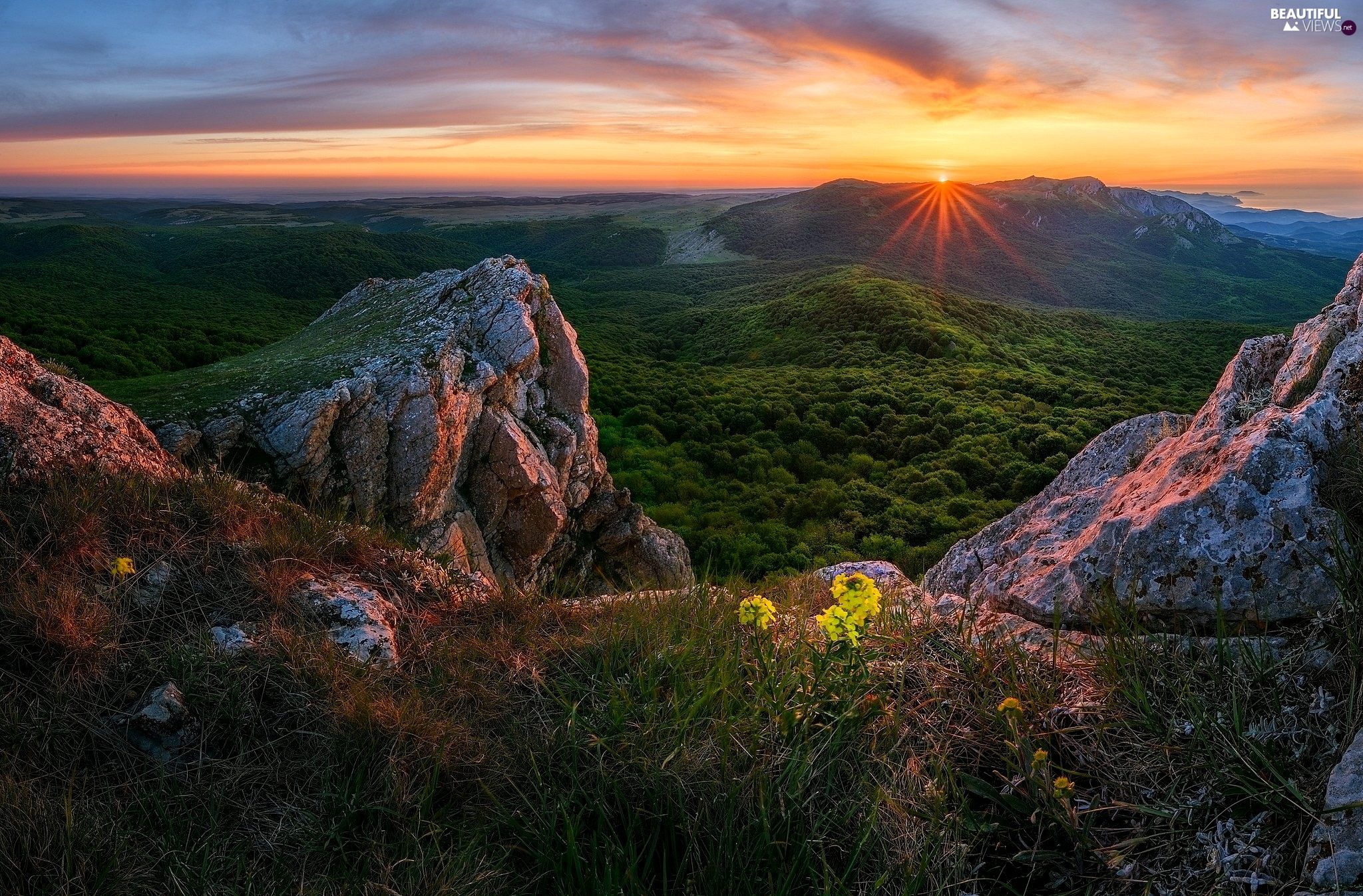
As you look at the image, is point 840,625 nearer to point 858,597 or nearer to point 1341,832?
point 858,597

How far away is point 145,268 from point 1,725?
182232mm

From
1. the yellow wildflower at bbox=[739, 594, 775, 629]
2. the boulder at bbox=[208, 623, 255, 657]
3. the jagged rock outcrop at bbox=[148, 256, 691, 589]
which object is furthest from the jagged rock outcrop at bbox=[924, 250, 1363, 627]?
the jagged rock outcrop at bbox=[148, 256, 691, 589]

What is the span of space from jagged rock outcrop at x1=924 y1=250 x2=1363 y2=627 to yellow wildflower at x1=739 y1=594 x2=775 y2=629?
1.47 metres

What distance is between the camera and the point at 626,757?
2.94 metres

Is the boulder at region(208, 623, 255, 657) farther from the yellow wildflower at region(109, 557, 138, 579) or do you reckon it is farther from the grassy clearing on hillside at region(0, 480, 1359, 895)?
the yellow wildflower at region(109, 557, 138, 579)

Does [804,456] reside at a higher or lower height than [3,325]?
lower

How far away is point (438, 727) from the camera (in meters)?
3.10

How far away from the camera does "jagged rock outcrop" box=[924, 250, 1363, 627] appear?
3.50m

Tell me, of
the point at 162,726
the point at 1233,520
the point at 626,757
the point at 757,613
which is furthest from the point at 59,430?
the point at 1233,520

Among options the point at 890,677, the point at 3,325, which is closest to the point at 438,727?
the point at 890,677

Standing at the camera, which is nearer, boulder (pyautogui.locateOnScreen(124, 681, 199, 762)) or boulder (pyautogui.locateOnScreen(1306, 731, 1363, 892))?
boulder (pyautogui.locateOnScreen(1306, 731, 1363, 892))

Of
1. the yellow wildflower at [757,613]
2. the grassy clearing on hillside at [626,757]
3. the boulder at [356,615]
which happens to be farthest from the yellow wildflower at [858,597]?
the boulder at [356,615]

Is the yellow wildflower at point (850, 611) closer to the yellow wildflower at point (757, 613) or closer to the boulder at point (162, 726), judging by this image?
the yellow wildflower at point (757, 613)

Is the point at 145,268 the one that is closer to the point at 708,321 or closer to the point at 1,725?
the point at 708,321
